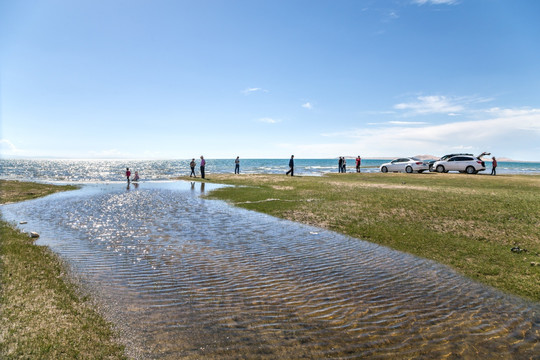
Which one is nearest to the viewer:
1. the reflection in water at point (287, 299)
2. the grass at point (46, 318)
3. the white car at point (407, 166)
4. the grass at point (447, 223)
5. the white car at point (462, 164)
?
the grass at point (46, 318)

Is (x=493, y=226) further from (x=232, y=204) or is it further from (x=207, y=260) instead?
(x=232, y=204)

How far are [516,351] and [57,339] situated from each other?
8434mm

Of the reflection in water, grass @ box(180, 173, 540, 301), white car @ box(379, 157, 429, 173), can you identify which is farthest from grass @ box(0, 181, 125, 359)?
white car @ box(379, 157, 429, 173)

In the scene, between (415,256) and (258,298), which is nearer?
(258,298)

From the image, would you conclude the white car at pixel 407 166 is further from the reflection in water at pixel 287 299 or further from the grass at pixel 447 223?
the reflection in water at pixel 287 299

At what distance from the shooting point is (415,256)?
10586 mm

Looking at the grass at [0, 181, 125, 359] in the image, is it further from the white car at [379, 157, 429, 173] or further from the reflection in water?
the white car at [379, 157, 429, 173]

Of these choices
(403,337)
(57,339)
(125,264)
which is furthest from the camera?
(125,264)

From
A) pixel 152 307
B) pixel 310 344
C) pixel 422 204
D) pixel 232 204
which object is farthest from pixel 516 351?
pixel 232 204

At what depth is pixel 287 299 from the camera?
7.30m

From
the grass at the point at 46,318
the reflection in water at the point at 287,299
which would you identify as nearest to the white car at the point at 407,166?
the reflection in water at the point at 287,299

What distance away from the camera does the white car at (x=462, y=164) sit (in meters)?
40.6

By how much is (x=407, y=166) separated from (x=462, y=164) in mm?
7231

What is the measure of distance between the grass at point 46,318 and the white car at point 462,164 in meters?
47.5
